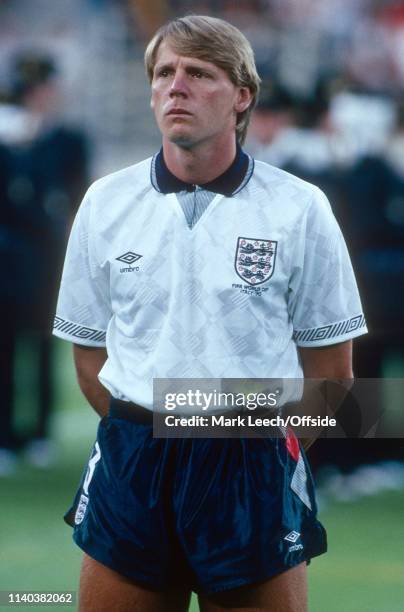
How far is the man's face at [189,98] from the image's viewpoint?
3082mm

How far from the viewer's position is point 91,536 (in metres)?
3.08

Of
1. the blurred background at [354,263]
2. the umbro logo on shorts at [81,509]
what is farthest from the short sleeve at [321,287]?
the blurred background at [354,263]

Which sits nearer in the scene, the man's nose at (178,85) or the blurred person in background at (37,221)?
the man's nose at (178,85)

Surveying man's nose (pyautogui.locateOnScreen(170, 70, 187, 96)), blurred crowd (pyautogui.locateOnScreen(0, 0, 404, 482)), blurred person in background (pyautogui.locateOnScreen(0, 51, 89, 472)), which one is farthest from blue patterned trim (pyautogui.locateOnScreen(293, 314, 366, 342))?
blurred person in background (pyautogui.locateOnScreen(0, 51, 89, 472))

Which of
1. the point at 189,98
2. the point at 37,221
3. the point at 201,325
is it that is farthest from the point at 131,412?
the point at 37,221

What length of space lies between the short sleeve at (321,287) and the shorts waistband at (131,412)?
42 cm

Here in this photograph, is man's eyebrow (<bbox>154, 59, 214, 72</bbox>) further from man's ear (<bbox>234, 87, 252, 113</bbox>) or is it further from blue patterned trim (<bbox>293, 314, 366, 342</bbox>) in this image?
blue patterned trim (<bbox>293, 314, 366, 342</bbox>)

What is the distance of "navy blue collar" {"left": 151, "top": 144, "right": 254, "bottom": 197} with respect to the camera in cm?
315

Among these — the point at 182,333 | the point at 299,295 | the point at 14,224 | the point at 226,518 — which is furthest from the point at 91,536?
the point at 14,224

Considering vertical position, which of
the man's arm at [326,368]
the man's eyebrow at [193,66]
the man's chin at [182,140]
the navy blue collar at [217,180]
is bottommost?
the man's arm at [326,368]

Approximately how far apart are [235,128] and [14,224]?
4045 millimetres

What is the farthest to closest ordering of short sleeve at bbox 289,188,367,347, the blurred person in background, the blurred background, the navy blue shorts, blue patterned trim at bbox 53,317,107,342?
the blurred person in background → the blurred background → blue patterned trim at bbox 53,317,107,342 → short sleeve at bbox 289,188,367,347 → the navy blue shorts

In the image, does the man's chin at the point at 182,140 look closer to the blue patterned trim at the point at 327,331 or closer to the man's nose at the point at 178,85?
the man's nose at the point at 178,85

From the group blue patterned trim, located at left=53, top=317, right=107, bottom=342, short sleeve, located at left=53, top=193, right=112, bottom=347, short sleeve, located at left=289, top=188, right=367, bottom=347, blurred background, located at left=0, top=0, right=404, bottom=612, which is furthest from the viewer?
blurred background, located at left=0, top=0, right=404, bottom=612
